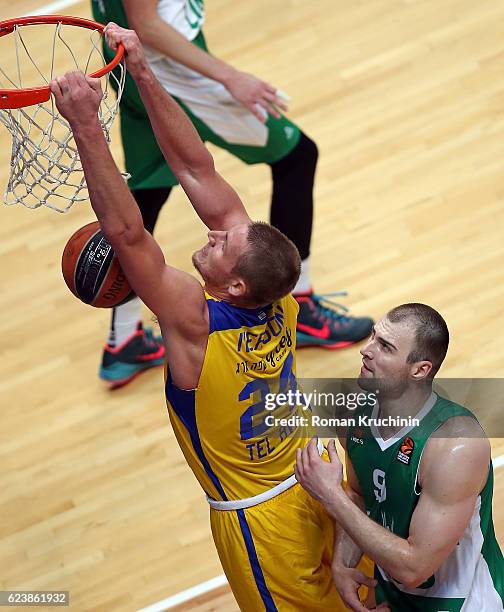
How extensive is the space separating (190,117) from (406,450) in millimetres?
1936

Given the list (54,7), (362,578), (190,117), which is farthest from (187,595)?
(54,7)

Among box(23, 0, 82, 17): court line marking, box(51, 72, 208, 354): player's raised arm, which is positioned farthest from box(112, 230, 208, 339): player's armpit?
box(23, 0, 82, 17): court line marking

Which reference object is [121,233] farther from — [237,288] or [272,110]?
[272,110]

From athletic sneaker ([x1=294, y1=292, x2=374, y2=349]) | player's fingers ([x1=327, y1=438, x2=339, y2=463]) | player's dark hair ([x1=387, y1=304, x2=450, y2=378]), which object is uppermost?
player's dark hair ([x1=387, y1=304, x2=450, y2=378])

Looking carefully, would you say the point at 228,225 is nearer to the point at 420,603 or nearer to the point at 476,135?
the point at 420,603

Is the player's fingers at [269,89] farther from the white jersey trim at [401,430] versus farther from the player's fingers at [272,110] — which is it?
the white jersey trim at [401,430]

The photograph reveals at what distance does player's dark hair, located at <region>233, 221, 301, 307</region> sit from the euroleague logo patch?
1.66ft

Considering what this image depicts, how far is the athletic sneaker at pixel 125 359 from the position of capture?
459cm

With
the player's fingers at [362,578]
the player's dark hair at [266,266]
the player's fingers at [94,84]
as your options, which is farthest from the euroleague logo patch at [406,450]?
the player's fingers at [94,84]

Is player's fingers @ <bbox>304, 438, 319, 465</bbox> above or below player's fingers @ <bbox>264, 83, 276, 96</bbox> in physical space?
below

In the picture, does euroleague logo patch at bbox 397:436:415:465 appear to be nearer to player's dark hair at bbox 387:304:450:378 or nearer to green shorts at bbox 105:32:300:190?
player's dark hair at bbox 387:304:450:378

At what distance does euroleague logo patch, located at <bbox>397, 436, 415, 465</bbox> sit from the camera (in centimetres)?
278

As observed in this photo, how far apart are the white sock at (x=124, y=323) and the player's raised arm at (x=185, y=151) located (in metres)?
1.32

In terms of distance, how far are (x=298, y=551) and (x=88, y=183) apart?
1.21 metres
